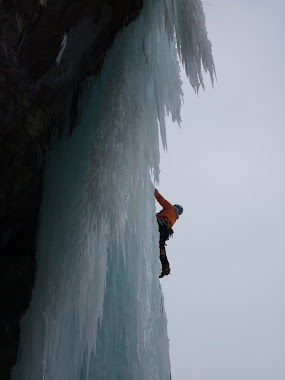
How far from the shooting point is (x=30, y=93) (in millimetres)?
3283

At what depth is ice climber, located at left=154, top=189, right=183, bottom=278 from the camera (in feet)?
17.7

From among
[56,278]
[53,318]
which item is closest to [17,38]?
[56,278]

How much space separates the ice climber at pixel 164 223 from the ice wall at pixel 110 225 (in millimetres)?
1618

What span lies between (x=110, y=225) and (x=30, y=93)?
125 centimetres

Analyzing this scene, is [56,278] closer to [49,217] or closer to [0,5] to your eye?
[49,217]

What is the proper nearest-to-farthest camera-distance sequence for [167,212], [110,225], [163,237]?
[110,225], [163,237], [167,212]

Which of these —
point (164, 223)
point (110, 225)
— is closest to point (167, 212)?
point (164, 223)

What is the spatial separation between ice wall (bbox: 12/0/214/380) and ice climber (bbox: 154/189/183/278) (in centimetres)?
162

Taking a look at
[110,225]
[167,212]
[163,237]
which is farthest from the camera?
[167,212]

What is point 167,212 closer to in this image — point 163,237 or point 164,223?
point 164,223

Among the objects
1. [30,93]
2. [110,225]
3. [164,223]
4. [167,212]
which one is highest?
[167,212]

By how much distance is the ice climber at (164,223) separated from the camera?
5.41m

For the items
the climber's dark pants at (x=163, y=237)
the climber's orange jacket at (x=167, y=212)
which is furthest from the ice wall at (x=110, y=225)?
the climber's orange jacket at (x=167, y=212)

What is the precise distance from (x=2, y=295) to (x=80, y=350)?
1.17m
